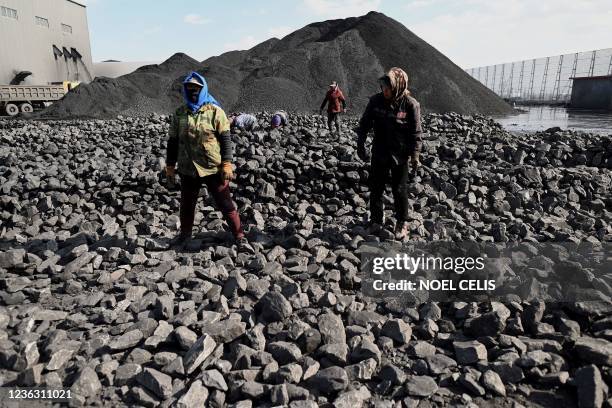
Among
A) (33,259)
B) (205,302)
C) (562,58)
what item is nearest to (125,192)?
(33,259)

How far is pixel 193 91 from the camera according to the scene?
4102 mm

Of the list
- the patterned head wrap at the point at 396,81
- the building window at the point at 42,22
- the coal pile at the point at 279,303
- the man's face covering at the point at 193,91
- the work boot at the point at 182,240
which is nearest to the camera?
the coal pile at the point at 279,303

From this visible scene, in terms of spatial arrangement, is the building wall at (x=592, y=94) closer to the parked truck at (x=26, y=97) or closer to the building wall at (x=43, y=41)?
the parked truck at (x=26, y=97)

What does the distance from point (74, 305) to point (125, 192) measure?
322cm

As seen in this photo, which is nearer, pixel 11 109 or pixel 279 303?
pixel 279 303

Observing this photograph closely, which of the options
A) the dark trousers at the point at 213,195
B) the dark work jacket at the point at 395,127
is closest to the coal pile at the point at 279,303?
the dark trousers at the point at 213,195

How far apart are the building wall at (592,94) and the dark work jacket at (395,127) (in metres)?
34.8

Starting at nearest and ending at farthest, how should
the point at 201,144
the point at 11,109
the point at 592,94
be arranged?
the point at 201,144 < the point at 11,109 < the point at 592,94

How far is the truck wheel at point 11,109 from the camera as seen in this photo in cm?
2225

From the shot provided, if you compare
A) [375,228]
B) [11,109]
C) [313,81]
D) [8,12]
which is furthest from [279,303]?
[8,12]

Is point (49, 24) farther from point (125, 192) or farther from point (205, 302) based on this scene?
point (205, 302)

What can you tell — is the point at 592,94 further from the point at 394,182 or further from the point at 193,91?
the point at 193,91

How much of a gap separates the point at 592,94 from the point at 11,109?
135 ft

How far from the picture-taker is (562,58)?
152ft
